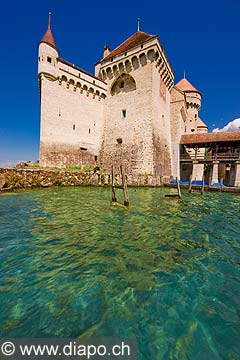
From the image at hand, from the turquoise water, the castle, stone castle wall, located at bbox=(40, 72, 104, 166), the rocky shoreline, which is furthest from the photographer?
the castle

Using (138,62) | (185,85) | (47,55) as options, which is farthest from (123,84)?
→ (185,85)

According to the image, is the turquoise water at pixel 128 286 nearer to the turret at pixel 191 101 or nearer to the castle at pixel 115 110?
the castle at pixel 115 110

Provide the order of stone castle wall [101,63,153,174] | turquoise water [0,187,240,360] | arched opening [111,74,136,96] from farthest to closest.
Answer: arched opening [111,74,136,96] → stone castle wall [101,63,153,174] → turquoise water [0,187,240,360]

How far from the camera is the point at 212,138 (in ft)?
71.8

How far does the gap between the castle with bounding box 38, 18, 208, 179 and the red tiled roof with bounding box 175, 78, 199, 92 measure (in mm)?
6332

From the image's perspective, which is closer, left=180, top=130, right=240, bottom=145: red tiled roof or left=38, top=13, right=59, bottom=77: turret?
left=38, top=13, right=59, bottom=77: turret

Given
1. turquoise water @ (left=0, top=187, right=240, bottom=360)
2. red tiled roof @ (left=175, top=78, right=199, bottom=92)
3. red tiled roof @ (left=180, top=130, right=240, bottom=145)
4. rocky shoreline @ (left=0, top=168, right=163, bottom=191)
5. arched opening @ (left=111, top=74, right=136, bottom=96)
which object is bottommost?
turquoise water @ (left=0, top=187, right=240, bottom=360)

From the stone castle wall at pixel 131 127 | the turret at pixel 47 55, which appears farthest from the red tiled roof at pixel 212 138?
the turret at pixel 47 55

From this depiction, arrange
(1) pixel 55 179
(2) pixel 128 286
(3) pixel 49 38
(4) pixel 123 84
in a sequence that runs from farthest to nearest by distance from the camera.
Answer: (4) pixel 123 84 < (3) pixel 49 38 < (1) pixel 55 179 < (2) pixel 128 286

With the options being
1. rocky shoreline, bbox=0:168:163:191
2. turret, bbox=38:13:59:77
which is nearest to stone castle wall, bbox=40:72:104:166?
turret, bbox=38:13:59:77

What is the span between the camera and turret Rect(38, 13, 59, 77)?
17391mm

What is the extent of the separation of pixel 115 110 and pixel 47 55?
914 cm

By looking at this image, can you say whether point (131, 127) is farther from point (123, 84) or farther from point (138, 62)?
point (138, 62)

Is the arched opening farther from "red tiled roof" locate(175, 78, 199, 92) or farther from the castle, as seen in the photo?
"red tiled roof" locate(175, 78, 199, 92)
